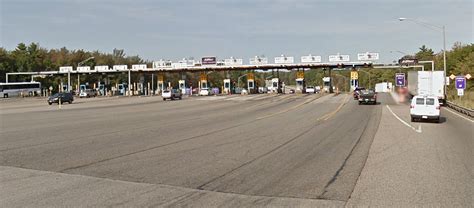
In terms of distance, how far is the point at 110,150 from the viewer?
14227 millimetres

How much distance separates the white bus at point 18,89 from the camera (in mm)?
95719

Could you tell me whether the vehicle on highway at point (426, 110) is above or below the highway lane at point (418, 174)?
above

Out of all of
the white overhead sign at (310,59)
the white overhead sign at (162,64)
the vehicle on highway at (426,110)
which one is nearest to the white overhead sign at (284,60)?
the white overhead sign at (310,59)

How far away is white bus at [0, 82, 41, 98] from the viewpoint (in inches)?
3768

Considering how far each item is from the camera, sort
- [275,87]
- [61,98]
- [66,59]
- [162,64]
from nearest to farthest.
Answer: [61,98], [162,64], [275,87], [66,59]

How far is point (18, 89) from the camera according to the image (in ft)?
325

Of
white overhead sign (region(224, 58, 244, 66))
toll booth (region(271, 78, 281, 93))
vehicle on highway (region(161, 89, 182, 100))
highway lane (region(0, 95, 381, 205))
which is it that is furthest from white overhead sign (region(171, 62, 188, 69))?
highway lane (region(0, 95, 381, 205))

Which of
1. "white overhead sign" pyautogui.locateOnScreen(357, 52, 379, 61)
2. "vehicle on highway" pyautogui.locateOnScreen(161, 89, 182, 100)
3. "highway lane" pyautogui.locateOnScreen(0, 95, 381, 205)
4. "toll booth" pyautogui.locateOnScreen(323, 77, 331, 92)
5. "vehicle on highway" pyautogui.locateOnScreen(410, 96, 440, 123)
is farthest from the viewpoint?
"toll booth" pyautogui.locateOnScreen(323, 77, 331, 92)

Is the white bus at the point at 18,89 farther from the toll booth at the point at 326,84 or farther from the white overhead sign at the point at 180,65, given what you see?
the toll booth at the point at 326,84

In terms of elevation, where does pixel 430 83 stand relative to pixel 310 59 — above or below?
below

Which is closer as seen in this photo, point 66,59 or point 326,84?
point 326,84

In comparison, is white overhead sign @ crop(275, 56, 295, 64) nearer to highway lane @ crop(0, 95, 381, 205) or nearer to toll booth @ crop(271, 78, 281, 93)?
toll booth @ crop(271, 78, 281, 93)

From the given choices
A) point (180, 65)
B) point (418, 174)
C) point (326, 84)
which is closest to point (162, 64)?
point (180, 65)

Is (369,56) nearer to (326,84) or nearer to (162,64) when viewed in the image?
(326,84)
